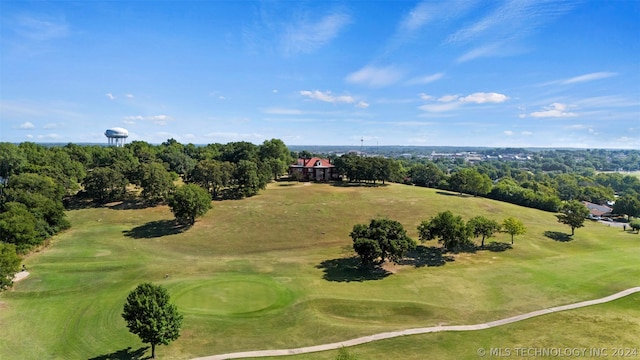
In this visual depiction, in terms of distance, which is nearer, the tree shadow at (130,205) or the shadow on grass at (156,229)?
the shadow on grass at (156,229)

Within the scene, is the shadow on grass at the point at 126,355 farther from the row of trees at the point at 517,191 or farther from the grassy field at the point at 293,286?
the row of trees at the point at 517,191

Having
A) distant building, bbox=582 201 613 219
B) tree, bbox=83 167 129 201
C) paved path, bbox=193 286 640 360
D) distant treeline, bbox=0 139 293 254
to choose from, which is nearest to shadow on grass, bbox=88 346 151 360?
paved path, bbox=193 286 640 360

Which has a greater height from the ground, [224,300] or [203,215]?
[203,215]

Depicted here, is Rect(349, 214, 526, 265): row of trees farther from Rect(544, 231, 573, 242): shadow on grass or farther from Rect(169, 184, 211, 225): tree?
Rect(169, 184, 211, 225): tree

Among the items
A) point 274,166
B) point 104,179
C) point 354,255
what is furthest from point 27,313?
point 274,166

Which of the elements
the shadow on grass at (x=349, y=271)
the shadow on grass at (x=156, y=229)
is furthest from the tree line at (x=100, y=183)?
the shadow on grass at (x=349, y=271)

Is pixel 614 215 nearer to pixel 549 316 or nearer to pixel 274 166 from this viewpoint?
pixel 549 316
